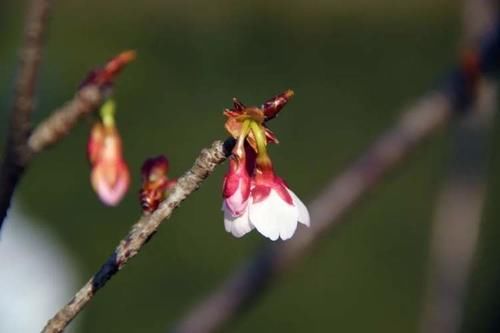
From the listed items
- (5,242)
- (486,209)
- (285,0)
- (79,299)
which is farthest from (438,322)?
(285,0)

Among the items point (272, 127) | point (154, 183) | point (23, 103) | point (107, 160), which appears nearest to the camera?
point (23, 103)

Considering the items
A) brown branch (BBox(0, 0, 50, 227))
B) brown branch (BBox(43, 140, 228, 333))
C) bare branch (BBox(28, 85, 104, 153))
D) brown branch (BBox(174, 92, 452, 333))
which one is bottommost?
brown branch (BBox(43, 140, 228, 333))

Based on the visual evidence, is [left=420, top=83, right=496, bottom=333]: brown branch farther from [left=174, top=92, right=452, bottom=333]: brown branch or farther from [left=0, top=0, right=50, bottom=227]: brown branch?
[left=0, top=0, right=50, bottom=227]: brown branch

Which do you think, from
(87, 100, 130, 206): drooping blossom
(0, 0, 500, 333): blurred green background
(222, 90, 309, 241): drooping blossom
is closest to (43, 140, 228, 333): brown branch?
(222, 90, 309, 241): drooping blossom

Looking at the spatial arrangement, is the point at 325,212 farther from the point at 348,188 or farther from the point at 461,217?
the point at 461,217

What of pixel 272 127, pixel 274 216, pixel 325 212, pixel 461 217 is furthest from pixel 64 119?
pixel 272 127

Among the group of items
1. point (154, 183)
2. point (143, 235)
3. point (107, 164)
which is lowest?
point (143, 235)
